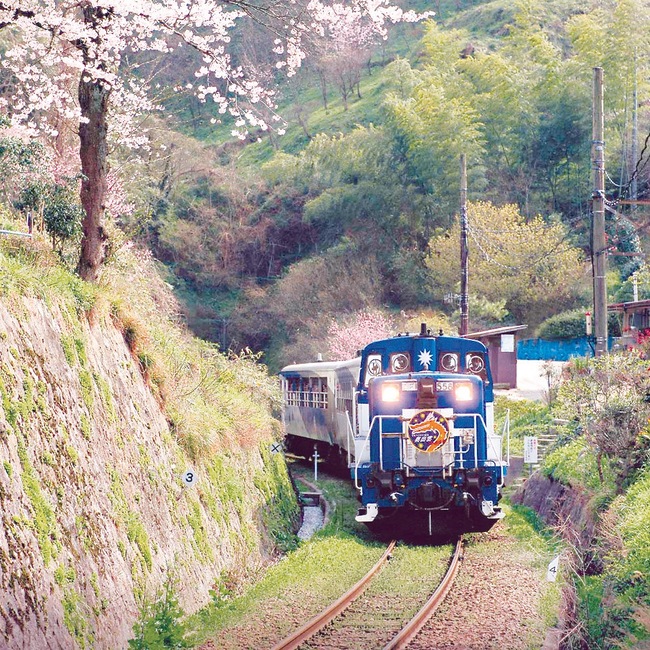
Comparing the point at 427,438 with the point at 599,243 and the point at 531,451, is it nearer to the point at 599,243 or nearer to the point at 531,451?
the point at 531,451

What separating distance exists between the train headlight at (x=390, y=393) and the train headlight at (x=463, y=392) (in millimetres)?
953

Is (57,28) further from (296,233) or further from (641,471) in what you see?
(296,233)

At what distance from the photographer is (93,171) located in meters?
13.4

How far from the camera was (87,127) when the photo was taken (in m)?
13.3

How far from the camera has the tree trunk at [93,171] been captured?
13.3 metres

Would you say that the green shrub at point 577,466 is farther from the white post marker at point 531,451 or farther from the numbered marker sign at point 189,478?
the numbered marker sign at point 189,478

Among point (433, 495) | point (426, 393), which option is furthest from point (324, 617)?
point (426, 393)

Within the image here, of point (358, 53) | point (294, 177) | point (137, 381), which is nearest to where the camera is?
point (137, 381)

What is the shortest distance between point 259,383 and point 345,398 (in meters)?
5.90

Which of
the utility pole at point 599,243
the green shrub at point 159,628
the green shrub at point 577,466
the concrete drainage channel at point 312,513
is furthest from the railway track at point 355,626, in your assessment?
the utility pole at point 599,243

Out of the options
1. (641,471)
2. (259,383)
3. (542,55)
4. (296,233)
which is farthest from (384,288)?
(641,471)

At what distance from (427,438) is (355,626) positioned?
4.81 metres

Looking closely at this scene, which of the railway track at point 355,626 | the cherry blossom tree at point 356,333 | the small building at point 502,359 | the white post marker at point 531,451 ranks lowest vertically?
the railway track at point 355,626

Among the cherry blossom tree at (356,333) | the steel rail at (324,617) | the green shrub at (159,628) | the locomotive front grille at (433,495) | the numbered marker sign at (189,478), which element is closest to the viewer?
the green shrub at (159,628)
